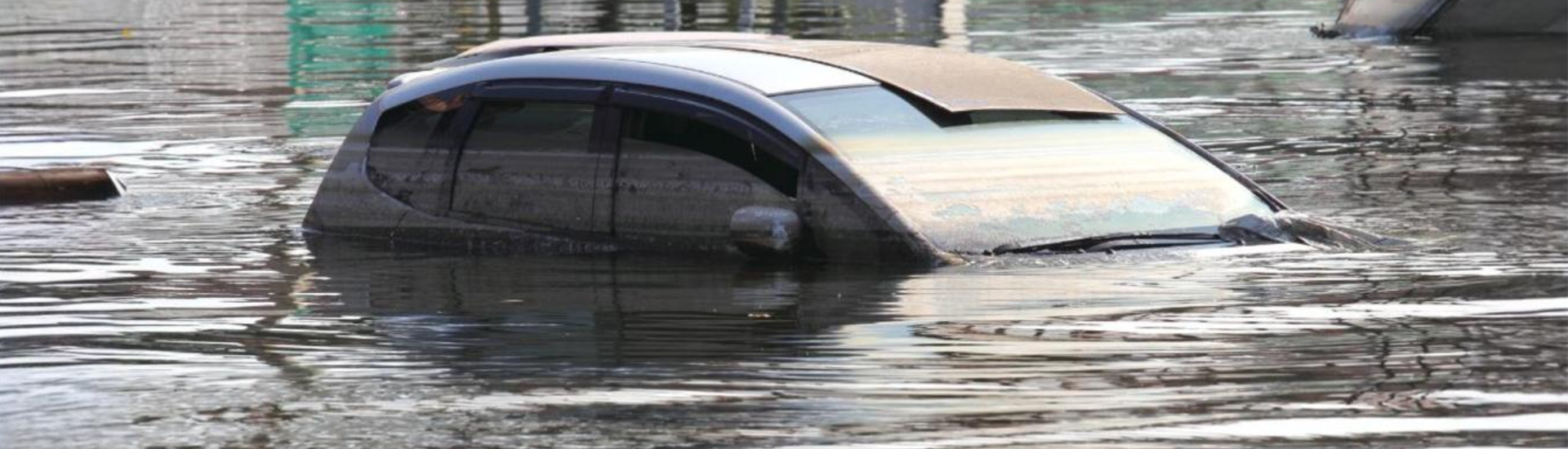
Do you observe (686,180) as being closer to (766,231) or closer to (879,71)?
(766,231)

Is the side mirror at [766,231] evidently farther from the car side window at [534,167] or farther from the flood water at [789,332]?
the car side window at [534,167]

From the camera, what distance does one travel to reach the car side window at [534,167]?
11.0 metres

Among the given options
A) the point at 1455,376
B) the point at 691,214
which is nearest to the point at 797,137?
the point at 691,214

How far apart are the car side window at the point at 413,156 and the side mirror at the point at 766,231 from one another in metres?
1.46

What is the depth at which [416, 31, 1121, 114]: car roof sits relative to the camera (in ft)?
35.0

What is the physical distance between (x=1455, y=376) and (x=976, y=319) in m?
1.71

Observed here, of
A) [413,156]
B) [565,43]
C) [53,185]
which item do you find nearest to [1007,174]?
[413,156]

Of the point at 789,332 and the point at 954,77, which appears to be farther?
the point at 954,77

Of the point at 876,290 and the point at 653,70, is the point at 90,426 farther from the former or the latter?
the point at 653,70

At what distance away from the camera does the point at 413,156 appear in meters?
11.6

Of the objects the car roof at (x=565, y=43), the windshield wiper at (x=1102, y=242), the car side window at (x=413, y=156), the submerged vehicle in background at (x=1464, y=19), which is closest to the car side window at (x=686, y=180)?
the windshield wiper at (x=1102, y=242)

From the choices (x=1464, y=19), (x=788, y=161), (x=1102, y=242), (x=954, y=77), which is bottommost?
(x=1464, y=19)

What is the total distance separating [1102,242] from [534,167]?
2.06m

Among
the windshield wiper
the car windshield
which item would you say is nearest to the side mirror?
the car windshield
